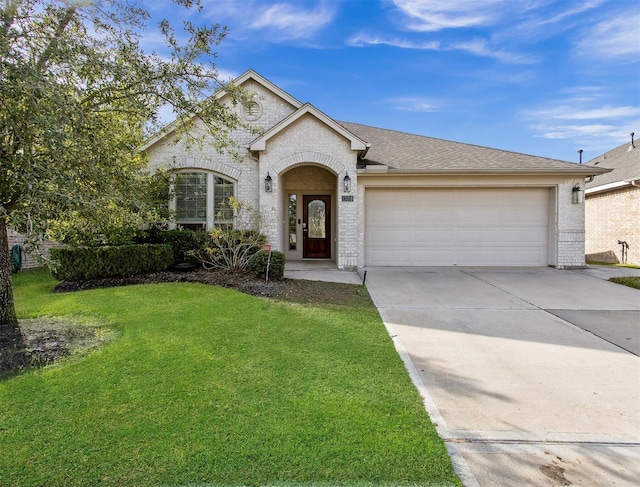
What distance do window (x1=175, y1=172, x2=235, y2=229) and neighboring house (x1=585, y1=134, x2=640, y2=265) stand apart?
612 inches

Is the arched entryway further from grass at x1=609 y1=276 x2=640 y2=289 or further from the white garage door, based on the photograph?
grass at x1=609 y1=276 x2=640 y2=289

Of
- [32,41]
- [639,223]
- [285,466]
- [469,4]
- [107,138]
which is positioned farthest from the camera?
[639,223]

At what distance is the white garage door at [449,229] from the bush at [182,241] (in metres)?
5.21

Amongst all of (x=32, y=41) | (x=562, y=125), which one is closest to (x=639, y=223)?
(x=562, y=125)

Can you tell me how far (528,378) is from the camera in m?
3.51

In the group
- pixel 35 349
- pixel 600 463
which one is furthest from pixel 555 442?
pixel 35 349

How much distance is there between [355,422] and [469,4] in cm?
939

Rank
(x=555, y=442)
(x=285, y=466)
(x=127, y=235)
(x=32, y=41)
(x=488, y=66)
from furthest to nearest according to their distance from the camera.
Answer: (x=488, y=66) → (x=127, y=235) → (x=32, y=41) → (x=555, y=442) → (x=285, y=466)

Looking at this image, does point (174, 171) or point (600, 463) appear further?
point (174, 171)

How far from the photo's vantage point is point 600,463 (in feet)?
7.47

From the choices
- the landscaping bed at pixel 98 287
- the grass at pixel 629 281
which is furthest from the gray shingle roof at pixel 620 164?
the landscaping bed at pixel 98 287

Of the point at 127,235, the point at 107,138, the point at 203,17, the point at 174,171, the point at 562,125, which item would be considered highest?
the point at 562,125

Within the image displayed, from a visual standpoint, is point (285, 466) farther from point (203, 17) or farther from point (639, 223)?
point (639, 223)

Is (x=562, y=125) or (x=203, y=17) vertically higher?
(x=562, y=125)
